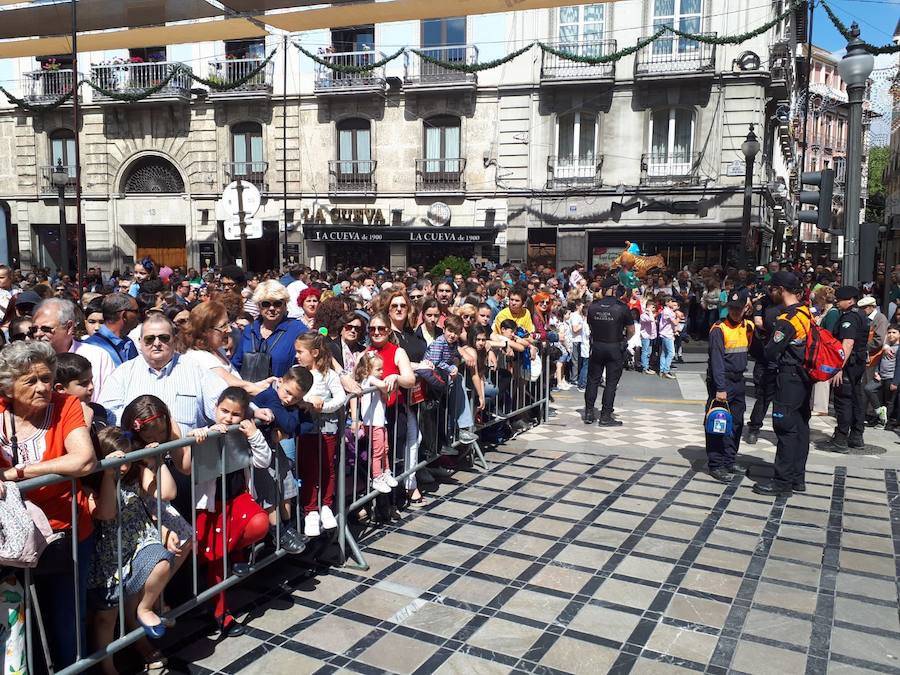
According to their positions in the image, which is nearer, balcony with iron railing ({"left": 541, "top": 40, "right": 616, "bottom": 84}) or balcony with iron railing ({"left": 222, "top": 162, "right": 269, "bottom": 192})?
balcony with iron railing ({"left": 541, "top": 40, "right": 616, "bottom": 84})

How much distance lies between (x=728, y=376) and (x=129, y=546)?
5714 millimetres

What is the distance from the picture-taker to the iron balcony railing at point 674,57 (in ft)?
74.4

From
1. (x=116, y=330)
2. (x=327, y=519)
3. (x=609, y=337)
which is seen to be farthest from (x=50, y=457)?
(x=609, y=337)

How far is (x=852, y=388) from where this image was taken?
8.36 metres

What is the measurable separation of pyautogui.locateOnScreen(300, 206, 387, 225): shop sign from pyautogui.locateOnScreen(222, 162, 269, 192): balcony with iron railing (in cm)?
194

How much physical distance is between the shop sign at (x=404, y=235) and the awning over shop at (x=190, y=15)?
1655cm

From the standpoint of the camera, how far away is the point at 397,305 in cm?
651

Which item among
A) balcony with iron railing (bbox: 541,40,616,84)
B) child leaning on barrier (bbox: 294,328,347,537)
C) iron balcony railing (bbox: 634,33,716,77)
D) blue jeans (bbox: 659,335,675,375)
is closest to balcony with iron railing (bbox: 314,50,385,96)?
balcony with iron railing (bbox: 541,40,616,84)

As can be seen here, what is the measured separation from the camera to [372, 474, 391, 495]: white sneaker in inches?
223

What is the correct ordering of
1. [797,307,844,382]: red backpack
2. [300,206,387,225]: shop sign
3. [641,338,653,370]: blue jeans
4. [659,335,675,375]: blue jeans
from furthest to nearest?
[300,206,387,225]: shop sign < [641,338,653,370]: blue jeans < [659,335,675,375]: blue jeans < [797,307,844,382]: red backpack

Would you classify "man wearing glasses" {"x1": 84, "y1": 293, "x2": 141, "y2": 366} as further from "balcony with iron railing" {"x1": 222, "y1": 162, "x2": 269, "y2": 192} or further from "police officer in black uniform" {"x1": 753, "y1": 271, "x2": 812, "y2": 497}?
"balcony with iron railing" {"x1": 222, "y1": 162, "x2": 269, "y2": 192}

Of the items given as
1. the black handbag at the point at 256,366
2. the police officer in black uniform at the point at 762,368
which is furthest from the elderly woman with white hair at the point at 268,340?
the police officer in black uniform at the point at 762,368

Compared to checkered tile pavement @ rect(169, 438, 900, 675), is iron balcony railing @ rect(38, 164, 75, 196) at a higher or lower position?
higher

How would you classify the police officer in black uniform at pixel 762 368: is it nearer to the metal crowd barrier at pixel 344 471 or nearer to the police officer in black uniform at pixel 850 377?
the police officer in black uniform at pixel 850 377
